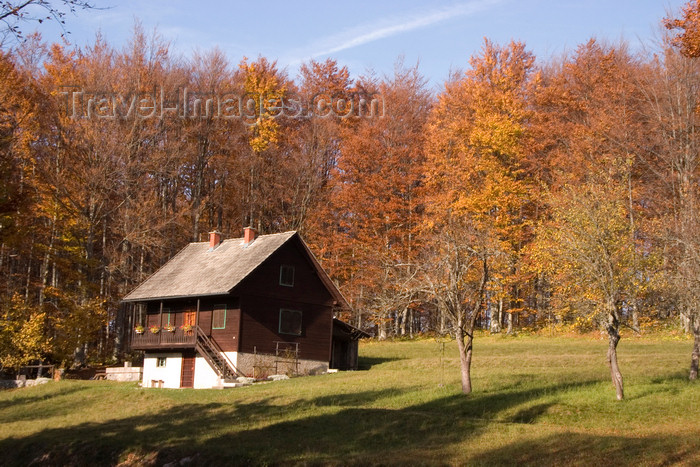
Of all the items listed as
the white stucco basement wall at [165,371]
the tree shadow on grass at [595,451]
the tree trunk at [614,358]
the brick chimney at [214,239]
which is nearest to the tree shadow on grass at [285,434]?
the tree shadow on grass at [595,451]

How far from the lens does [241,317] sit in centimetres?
3697

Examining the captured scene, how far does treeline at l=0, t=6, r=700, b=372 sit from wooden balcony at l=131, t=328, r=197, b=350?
268 cm

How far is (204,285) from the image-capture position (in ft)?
126

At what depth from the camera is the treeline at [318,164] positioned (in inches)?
1592

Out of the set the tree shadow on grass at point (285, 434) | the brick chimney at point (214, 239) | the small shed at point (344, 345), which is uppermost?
the brick chimney at point (214, 239)

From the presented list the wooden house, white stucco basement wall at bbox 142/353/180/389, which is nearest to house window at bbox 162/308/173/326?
the wooden house

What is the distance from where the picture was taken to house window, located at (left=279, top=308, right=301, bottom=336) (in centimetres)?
3903

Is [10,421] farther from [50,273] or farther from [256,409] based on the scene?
[50,273]

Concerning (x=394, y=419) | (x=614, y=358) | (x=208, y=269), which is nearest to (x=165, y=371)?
(x=208, y=269)

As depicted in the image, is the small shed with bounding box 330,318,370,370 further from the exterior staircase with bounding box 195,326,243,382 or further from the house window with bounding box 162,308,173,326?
the house window with bounding box 162,308,173,326

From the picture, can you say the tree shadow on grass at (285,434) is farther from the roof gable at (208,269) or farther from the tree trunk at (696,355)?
the roof gable at (208,269)

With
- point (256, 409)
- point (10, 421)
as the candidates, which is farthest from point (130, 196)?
point (256, 409)

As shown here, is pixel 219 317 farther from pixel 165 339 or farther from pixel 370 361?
pixel 370 361

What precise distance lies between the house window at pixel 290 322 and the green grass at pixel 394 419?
224 inches
